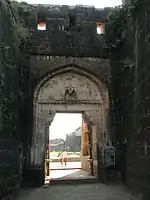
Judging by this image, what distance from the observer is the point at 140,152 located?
6.31m

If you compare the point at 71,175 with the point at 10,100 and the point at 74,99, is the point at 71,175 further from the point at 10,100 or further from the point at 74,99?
the point at 10,100

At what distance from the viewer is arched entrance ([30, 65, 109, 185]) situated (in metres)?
8.48

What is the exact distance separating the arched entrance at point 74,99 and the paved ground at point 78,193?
1343mm

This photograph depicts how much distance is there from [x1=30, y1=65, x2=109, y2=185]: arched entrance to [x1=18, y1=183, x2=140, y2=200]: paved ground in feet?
4.41

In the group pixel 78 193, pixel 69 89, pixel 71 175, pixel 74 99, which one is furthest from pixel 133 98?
pixel 71 175

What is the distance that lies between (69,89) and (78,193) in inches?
120

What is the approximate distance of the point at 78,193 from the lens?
686 centimetres

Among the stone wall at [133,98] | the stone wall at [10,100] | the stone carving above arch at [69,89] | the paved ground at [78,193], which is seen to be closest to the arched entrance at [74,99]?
the stone carving above arch at [69,89]

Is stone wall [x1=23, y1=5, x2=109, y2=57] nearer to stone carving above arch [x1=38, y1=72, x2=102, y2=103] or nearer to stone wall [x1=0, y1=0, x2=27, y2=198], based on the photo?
stone wall [x1=0, y1=0, x2=27, y2=198]

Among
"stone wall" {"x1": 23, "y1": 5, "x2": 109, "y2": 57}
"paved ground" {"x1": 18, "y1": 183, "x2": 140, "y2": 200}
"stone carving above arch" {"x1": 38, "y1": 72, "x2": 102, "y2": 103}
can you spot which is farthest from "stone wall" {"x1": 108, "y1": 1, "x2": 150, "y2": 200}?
"stone wall" {"x1": 23, "y1": 5, "x2": 109, "y2": 57}

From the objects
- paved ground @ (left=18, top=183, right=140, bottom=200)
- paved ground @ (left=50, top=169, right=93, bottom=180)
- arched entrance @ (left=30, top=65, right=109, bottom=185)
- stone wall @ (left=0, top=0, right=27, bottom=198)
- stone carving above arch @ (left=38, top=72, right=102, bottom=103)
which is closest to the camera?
stone wall @ (left=0, top=0, right=27, bottom=198)

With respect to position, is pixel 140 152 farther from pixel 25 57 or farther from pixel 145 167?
pixel 25 57

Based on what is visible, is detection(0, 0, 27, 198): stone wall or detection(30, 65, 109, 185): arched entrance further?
detection(30, 65, 109, 185): arched entrance

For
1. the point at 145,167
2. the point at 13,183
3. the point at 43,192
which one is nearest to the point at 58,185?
the point at 43,192
